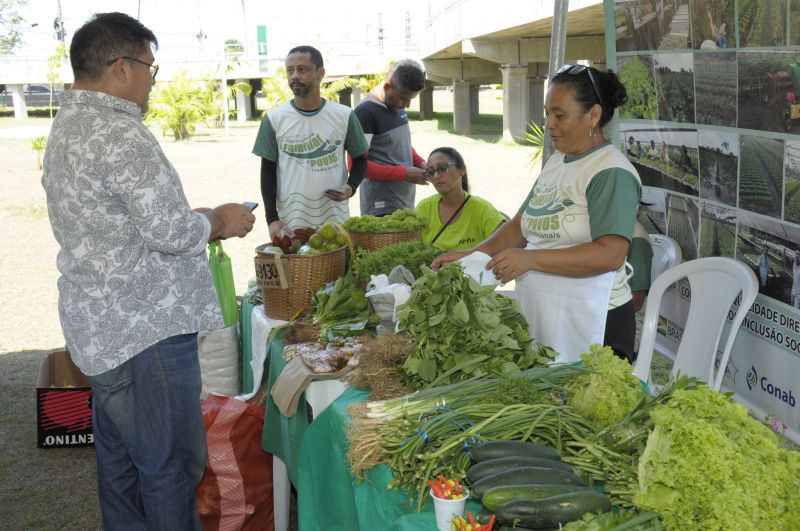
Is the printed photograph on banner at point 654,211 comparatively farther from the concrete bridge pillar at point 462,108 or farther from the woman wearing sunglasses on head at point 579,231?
the concrete bridge pillar at point 462,108

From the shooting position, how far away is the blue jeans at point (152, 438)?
8.84ft

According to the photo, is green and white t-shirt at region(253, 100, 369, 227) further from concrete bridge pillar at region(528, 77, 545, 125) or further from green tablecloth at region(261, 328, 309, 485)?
concrete bridge pillar at region(528, 77, 545, 125)

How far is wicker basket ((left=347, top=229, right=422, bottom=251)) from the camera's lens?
3906 mm

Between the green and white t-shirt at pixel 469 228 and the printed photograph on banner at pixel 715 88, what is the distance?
Result: 48.7 inches

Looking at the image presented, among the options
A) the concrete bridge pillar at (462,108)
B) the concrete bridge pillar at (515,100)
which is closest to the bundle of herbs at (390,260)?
the concrete bridge pillar at (515,100)

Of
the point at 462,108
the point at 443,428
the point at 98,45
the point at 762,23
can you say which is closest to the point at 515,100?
the point at 462,108

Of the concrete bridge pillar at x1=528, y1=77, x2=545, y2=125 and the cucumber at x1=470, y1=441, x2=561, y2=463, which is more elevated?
the concrete bridge pillar at x1=528, y1=77, x2=545, y2=125


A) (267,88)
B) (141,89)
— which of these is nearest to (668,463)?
(141,89)

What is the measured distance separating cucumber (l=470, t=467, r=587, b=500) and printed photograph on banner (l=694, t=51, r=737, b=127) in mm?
2359

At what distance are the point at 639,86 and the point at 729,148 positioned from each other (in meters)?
0.94

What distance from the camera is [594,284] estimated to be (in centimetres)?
295

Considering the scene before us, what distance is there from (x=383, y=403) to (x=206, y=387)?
8.64 ft

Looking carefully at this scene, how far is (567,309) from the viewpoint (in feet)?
9.89

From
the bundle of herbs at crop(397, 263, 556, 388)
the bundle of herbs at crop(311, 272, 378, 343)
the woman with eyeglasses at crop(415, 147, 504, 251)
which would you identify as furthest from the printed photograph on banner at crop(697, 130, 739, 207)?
the bundle of herbs at crop(311, 272, 378, 343)
